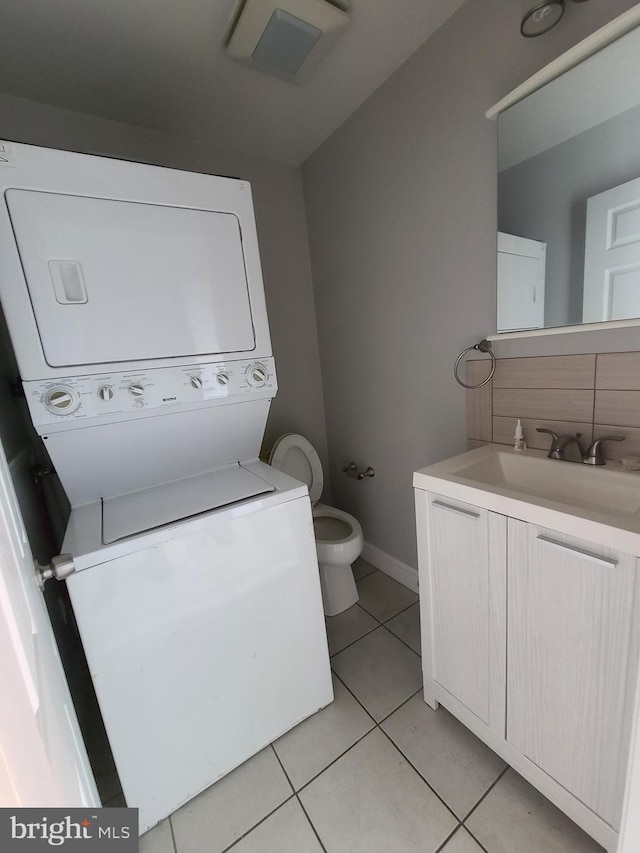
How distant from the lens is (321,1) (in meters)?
1.21

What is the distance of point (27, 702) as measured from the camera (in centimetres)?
46

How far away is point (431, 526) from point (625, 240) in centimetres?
106

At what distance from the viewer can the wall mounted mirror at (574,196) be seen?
104 centimetres

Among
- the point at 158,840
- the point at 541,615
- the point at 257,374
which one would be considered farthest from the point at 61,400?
the point at 541,615

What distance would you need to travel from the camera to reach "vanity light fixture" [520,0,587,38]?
1.05m

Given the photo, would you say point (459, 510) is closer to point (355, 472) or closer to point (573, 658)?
point (573, 658)

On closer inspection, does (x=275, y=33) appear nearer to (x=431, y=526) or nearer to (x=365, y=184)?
(x=365, y=184)

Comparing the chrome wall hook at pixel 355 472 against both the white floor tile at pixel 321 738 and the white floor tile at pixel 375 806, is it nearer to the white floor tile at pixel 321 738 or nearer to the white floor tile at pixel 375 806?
the white floor tile at pixel 321 738

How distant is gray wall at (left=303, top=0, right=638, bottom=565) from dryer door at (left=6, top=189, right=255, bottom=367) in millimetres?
864

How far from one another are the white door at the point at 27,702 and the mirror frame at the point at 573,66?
1.56 m

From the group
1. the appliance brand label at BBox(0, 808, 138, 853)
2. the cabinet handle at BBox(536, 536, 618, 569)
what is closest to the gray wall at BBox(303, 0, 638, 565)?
the cabinet handle at BBox(536, 536, 618, 569)

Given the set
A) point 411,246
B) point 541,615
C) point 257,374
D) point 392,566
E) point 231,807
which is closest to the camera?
point 541,615

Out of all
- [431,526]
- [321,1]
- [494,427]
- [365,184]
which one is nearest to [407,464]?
[494,427]

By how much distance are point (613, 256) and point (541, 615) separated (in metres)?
1.08
